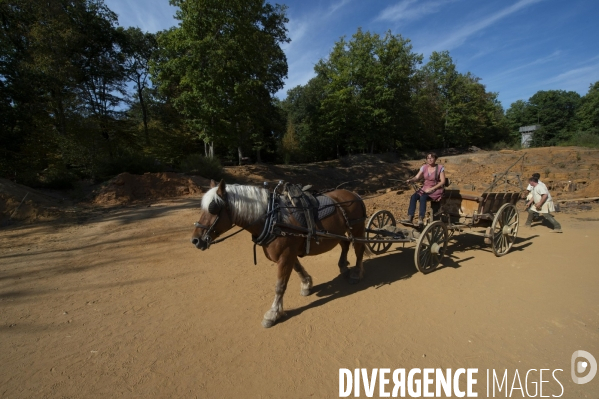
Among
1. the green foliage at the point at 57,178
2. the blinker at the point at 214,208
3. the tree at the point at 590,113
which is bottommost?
the blinker at the point at 214,208

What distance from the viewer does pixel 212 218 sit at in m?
3.08

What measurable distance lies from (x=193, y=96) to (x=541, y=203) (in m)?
15.7

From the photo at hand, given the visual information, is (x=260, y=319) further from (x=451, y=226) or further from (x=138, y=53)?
(x=138, y=53)

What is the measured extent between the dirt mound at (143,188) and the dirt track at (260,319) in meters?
6.34

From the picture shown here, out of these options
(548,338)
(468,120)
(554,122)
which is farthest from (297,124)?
(554,122)

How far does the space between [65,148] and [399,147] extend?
31266 mm

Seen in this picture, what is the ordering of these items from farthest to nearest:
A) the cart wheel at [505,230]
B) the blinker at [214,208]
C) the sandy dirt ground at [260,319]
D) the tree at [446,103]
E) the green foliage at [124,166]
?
the tree at [446,103] < the green foliage at [124,166] < the cart wheel at [505,230] < the blinker at [214,208] < the sandy dirt ground at [260,319]

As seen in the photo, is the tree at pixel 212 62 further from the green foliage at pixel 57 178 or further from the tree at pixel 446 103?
the tree at pixel 446 103

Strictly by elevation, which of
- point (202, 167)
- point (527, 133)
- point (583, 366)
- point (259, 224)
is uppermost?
point (527, 133)

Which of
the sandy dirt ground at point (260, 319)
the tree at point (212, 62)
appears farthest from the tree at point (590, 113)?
the sandy dirt ground at point (260, 319)

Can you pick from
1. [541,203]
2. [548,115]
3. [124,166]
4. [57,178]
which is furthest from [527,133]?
[57,178]

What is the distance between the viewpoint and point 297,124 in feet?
117

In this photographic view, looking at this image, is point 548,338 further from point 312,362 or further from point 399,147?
point 399,147

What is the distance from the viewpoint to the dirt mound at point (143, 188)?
11.9m
